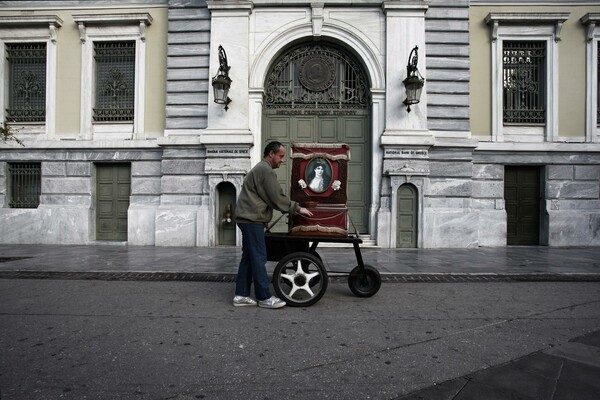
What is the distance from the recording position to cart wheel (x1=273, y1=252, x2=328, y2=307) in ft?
16.2

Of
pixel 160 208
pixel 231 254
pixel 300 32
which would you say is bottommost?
pixel 231 254

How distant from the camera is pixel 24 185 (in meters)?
12.9

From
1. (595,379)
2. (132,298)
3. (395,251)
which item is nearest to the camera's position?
(595,379)

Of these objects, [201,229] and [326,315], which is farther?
[201,229]

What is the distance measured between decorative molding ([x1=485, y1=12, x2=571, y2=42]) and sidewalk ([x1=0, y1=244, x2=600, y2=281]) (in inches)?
267

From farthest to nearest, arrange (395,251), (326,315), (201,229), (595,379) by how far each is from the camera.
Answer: (201,229)
(395,251)
(326,315)
(595,379)

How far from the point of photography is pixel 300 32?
11914 mm

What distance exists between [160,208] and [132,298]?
6640mm

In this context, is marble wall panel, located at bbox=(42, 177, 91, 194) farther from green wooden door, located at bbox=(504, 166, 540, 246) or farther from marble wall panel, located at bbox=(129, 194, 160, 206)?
green wooden door, located at bbox=(504, 166, 540, 246)

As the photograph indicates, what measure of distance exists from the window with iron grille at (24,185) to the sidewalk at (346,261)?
182cm

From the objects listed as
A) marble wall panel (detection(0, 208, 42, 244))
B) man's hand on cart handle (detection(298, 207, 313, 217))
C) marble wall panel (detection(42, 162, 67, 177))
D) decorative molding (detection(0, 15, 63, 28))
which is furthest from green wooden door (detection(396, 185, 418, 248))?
decorative molding (detection(0, 15, 63, 28))

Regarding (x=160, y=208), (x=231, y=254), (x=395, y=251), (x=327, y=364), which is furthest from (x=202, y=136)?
(x=327, y=364)

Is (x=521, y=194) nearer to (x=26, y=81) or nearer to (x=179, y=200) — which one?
(x=179, y=200)

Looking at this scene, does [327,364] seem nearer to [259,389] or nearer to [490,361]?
[259,389]
